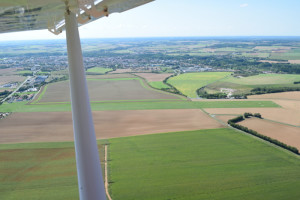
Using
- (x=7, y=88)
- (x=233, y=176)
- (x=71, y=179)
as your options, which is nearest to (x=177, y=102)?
(x=233, y=176)

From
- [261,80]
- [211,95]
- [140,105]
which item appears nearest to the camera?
[140,105]

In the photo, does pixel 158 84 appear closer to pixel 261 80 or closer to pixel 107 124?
pixel 261 80

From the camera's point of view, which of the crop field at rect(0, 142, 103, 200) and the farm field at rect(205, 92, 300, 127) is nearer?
the crop field at rect(0, 142, 103, 200)

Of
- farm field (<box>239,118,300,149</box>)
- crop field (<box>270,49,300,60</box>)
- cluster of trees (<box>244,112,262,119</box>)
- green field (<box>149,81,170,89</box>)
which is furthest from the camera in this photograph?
crop field (<box>270,49,300,60</box>)

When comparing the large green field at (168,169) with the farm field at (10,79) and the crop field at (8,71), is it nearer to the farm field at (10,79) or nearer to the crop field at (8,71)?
the farm field at (10,79)

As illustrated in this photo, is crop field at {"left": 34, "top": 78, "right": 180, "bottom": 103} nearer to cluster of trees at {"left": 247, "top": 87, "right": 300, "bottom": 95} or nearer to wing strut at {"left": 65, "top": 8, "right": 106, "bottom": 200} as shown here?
cluster of trees at {"left": 247, "top": 87, "right": 300, "bottom": 95}

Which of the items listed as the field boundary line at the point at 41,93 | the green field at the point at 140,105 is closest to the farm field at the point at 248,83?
the green field at the point at 140,105

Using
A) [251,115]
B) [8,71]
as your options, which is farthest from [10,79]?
[251,115]

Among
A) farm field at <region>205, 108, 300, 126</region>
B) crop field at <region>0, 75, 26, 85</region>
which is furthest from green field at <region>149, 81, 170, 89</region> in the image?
crop field at <region>0, 75, 26, 85</region>
